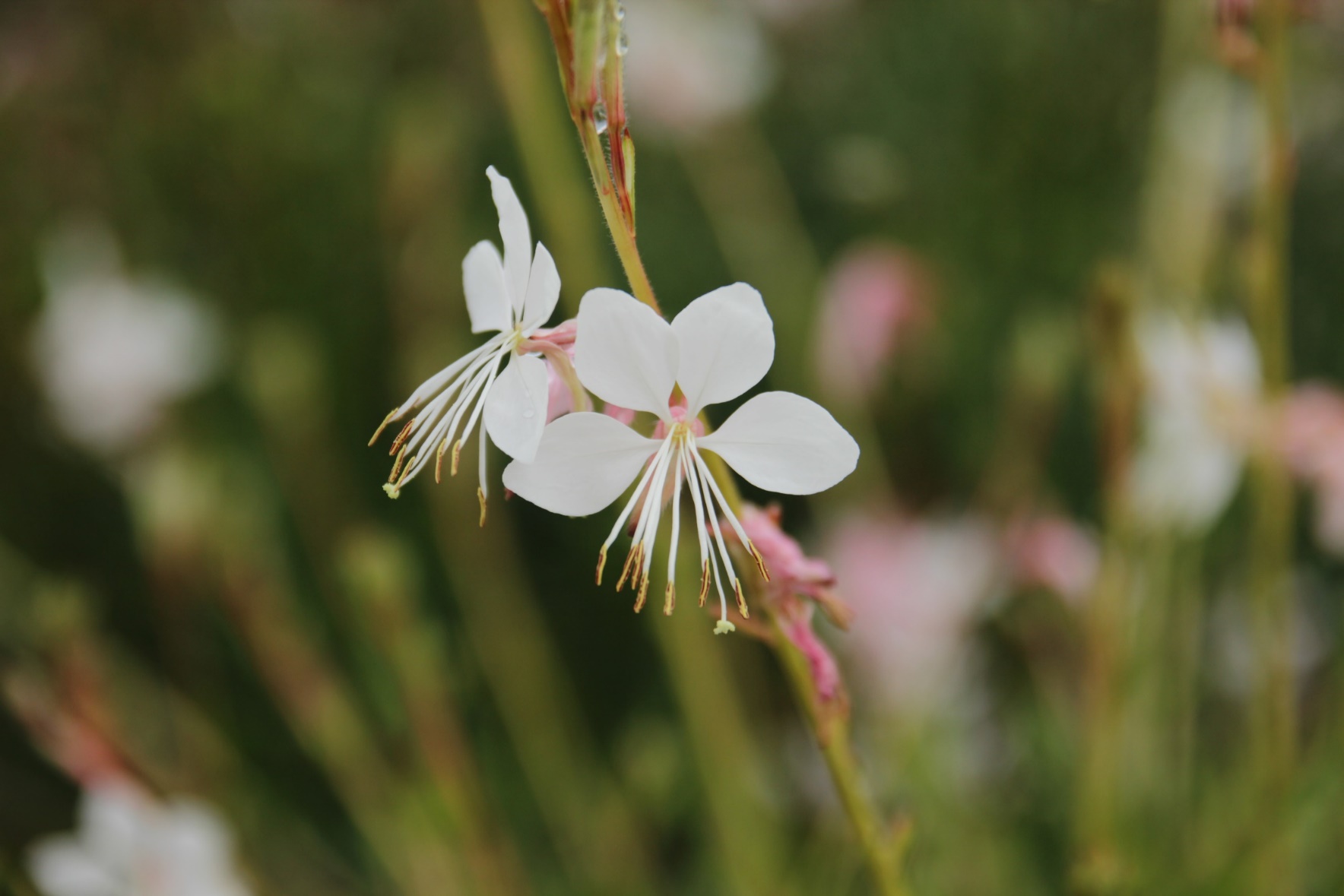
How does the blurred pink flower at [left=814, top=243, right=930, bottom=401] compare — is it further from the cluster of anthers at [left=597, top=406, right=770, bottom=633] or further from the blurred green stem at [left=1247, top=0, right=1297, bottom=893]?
the cluster of anthers at [left=597, top=406, right=770, bottom=633]

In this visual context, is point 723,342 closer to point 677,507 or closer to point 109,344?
point 677,507

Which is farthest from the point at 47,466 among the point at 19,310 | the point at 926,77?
the point at 926,77

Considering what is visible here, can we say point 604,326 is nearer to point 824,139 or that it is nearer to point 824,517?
point 824,517

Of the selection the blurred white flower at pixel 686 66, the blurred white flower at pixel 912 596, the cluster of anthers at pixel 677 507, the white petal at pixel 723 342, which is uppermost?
the blurred white flower at pixel 686 66

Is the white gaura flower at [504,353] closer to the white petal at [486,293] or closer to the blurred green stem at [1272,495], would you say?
the white petal at [486,293]

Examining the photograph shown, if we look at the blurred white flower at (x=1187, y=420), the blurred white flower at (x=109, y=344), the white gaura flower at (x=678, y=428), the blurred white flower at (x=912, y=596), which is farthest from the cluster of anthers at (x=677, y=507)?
the blurred white flower at (x=109, y=344)

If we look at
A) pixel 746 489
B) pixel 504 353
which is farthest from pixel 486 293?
pixel 746 489

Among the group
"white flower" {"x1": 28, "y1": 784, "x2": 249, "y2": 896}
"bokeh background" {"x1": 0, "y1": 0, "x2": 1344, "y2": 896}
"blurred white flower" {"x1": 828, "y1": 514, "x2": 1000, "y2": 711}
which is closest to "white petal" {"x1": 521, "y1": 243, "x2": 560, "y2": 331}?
"bokeh background" {"x1": 0, "y1": 0, "x2": 1344, "y2": 896}
